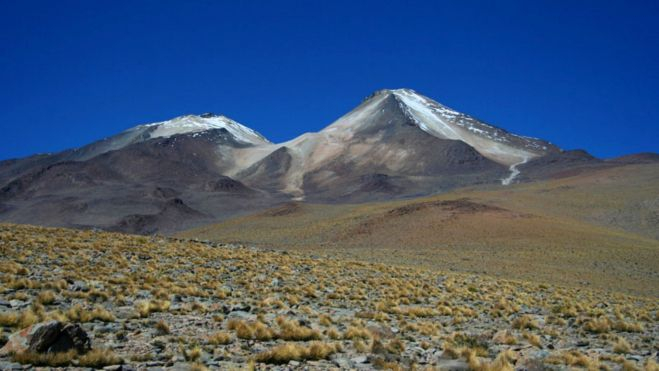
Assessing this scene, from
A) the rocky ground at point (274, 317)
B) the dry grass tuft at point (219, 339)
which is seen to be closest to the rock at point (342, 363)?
the rocky ground at point (274, 317)

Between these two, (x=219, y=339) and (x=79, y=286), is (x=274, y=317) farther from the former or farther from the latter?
(x=79, y=286)

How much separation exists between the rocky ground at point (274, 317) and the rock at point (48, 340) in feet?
0.12

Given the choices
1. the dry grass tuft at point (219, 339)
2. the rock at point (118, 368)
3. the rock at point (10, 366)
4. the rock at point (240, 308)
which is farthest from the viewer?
the rock at point (240, 308)

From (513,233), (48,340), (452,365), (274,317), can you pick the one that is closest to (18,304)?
(48,340)

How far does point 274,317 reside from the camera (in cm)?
1216

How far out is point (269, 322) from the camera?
11.5 metres

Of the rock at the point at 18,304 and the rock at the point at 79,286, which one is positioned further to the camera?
the rock at the point at 79,286

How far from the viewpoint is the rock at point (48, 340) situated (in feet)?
23.6

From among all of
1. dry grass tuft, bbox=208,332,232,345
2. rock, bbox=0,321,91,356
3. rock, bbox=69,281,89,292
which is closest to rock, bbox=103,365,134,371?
rock, bbox=0,321,91,356

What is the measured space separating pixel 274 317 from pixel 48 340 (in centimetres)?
547

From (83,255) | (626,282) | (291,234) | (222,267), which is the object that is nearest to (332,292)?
(222,267)

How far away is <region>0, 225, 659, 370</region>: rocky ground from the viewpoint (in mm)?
8648

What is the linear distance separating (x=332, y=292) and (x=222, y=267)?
4.80 metres

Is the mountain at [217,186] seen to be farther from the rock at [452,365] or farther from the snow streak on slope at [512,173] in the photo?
the rock at [452,365]
